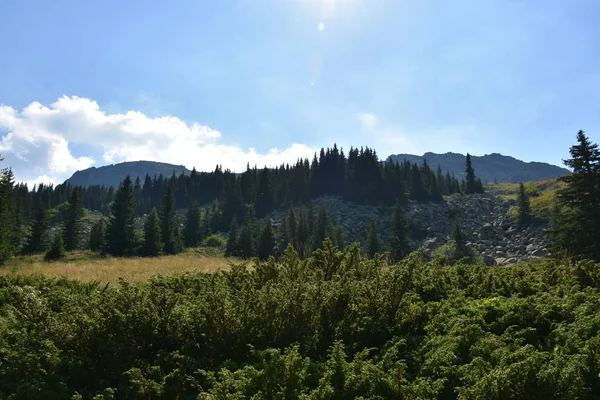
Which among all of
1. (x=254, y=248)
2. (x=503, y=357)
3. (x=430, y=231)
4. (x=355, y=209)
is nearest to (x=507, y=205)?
(x=430, y=231)

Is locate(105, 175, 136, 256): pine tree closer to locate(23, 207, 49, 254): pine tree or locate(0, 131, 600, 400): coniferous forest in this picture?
locate(23, 207, 49, 254): pine tree

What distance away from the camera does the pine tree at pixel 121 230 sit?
44312mm

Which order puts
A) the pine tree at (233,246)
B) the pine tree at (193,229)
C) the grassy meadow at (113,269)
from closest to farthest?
the grassy meadow at (113,269)
the pine tree at (233,246)
the pine tree at (193,229)

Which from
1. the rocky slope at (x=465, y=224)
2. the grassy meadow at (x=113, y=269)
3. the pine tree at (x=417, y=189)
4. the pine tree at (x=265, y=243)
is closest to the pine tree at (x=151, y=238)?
the pine tree at (x=265, y=243)

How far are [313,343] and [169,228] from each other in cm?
4987

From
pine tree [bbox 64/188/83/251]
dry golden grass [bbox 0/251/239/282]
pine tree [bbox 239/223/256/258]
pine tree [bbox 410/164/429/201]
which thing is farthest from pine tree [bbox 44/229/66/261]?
pine tree [bbox 410/164/429/201]

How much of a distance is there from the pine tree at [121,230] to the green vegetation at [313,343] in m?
39.0

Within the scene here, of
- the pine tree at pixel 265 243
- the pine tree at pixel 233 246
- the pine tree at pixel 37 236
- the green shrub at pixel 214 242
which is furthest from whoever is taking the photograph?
the green shrub at pixel 214 242

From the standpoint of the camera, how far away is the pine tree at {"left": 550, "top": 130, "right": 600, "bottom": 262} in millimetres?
25234

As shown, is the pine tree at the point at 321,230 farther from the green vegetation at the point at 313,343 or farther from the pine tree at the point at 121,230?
the green vegetation at the point at 313,343

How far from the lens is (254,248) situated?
49281 millimetres

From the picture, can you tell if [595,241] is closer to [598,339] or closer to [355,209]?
[598,339]

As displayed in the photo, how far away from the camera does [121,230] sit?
4484 cm

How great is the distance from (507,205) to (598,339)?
8625 centimetres
